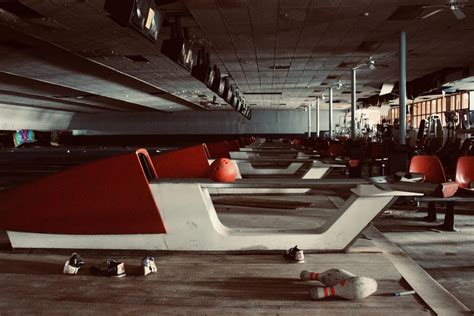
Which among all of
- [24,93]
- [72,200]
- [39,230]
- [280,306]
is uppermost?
[24,93]

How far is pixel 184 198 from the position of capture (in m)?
3.70

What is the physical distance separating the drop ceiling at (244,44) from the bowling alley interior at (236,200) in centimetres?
7

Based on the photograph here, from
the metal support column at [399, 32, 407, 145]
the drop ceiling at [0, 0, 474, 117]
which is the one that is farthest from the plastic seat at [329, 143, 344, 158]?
the metal support column at [399, 32, 407, 145]

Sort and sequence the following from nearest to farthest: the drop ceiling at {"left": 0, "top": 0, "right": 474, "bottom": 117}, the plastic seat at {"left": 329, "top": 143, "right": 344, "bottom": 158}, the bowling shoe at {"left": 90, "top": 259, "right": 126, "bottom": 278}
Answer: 1. the bowling shoe at {"left": 90, "top": 259, "right": 126, "bottom": 278}
2. the drop ceiling at {"left": 0, "top": 0, "right": 474, "bottom": 117}
3. the plastic seat at {"left": 329, "top": 143, "right": 344, "bottom": 158}

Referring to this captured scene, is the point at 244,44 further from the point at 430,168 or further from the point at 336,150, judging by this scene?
the point at 430,168

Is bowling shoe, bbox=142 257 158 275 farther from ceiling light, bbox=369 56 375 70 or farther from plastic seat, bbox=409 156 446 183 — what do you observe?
ceiling light, bbox=369 56 375 70

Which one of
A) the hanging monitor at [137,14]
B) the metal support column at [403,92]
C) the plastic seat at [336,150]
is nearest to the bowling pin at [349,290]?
the hanging monitor at [137,14]

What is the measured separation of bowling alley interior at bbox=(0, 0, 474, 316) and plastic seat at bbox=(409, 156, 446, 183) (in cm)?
1

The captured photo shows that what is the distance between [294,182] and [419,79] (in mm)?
16649

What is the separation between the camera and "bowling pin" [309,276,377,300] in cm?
274

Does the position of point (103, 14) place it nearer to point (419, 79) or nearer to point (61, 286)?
point (61, 286)

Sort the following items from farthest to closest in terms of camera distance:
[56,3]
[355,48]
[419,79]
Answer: [419,79] < [355,48] < [56,3]

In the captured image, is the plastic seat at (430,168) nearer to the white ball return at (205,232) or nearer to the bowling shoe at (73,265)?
the white ball return at (205,232)

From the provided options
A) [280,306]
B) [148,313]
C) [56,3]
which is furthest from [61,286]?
[56,3]
